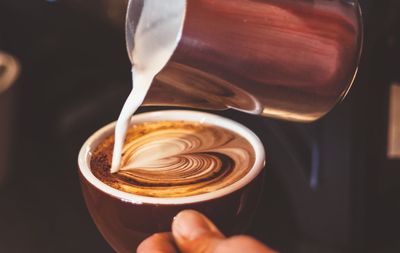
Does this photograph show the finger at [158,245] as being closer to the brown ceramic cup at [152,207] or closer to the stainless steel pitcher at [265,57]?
the brown ceramic cup at [152,207]

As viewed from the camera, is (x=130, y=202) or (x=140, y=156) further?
(x=140, y=156)

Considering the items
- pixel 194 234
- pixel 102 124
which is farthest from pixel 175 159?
pixel 102 124

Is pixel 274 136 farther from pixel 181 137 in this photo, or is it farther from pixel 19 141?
pixel 19 141

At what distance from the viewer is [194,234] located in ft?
1.71

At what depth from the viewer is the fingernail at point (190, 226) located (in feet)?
1.71

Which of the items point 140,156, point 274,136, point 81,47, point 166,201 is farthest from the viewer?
point 81,47

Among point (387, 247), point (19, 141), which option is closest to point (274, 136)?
point (387, 247)

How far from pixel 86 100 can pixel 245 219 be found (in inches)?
48.9

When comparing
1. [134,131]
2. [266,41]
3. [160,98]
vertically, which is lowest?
[134,131]

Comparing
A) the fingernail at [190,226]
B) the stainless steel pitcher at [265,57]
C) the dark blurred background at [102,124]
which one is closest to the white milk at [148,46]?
the stainless steel pitcher at [265,57]

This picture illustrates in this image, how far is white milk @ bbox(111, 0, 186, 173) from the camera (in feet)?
2.22

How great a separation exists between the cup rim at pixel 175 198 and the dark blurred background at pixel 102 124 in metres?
0.30

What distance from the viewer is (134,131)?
85 centimetres

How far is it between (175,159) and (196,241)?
0.83ft
